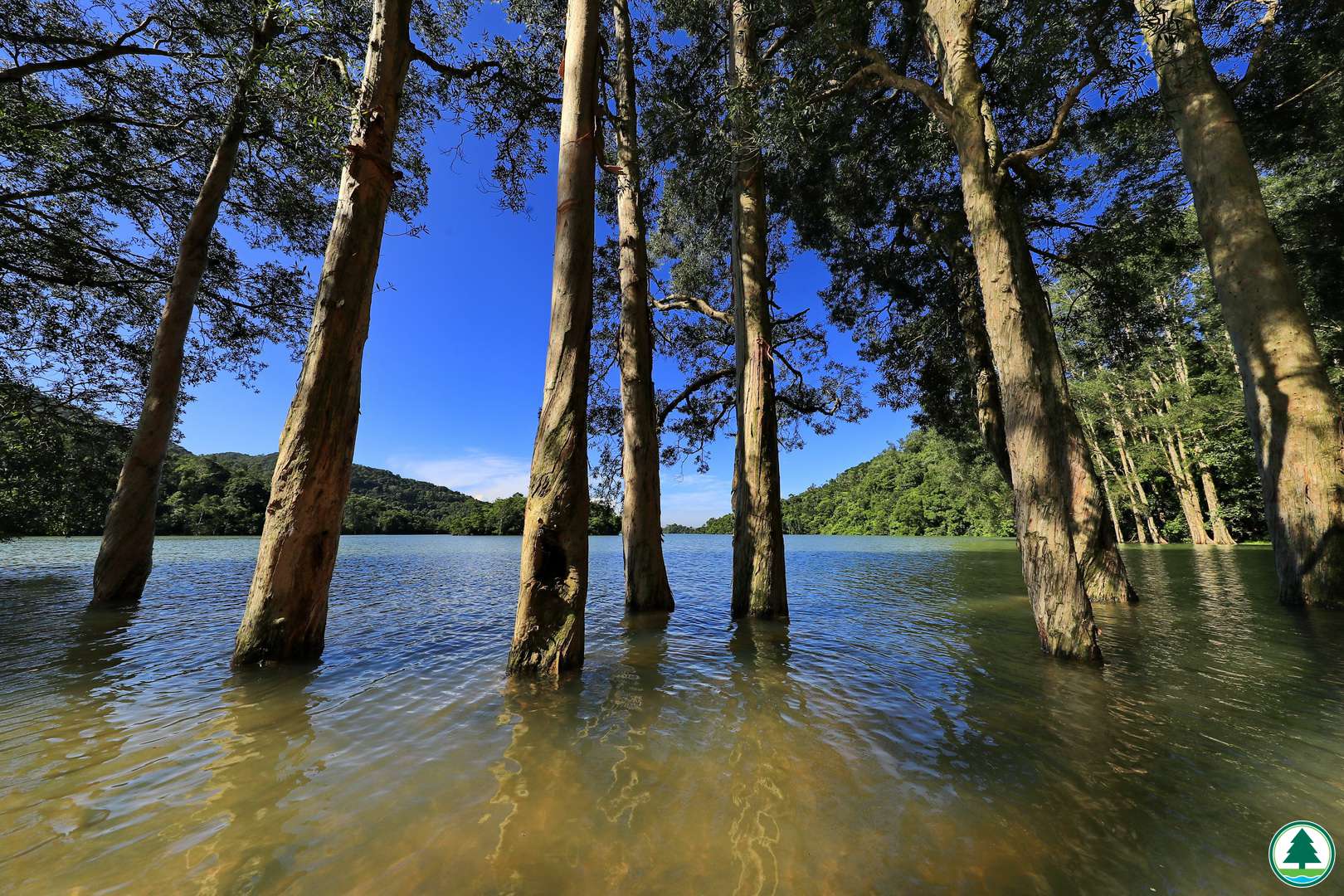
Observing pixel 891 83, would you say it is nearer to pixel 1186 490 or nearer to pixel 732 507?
pixel 732 507

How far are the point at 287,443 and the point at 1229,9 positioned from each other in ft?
45.8

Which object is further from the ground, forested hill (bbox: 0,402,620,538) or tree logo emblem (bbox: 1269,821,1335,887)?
forested hill (bbox: 0,402,620,538)

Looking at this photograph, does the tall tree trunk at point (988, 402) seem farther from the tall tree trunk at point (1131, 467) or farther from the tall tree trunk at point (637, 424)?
the tall tree trunk at point (1131, 467)

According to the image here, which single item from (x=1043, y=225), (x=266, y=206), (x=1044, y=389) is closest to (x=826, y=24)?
(x=1044, y=389)

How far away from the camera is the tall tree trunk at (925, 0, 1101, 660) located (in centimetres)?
447

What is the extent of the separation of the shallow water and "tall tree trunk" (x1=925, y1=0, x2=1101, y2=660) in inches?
23.8

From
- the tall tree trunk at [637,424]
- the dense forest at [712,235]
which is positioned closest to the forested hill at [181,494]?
the dense forest at [712,235]

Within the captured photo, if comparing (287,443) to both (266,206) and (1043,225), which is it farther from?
(1043,225)

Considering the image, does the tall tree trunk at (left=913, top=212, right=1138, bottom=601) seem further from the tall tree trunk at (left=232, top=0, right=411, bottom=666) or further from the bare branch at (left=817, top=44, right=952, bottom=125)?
the tall tree trunk at (left=232, top=0, right=411, bottom=666)

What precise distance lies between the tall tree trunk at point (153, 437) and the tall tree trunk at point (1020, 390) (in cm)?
938

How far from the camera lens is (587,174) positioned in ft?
14.7

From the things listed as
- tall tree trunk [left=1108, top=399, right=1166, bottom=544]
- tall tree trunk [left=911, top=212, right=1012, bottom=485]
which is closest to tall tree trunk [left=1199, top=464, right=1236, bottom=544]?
tall tree trunk [left=1108, top=399, right=1166, bottom=544]

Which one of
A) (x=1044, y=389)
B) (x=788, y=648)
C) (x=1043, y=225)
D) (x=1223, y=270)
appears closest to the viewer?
(x=1044, y=389)

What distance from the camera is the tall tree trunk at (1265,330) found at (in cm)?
611
